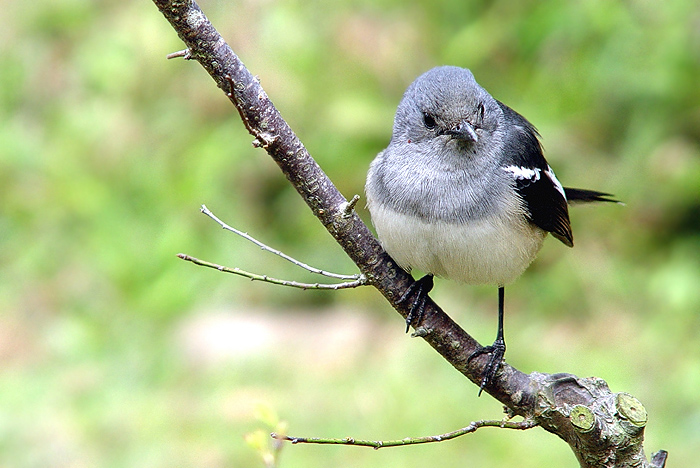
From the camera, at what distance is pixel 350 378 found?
5.13m

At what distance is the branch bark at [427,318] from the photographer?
203 centimetres

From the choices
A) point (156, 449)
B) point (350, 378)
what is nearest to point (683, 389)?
point (350, 378)

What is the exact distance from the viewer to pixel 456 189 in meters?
3.07

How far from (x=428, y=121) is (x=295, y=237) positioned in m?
3.19

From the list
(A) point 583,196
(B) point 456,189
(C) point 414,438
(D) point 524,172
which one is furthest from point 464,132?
(C) point 414,438

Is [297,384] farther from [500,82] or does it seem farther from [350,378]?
[500,82]

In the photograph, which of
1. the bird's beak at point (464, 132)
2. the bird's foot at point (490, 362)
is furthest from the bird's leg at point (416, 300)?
the bird's beak at point (464, 132)

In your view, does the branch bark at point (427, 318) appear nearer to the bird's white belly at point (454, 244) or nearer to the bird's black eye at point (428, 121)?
the bird's white belly at point (454, 244)

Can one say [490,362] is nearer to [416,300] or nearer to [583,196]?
[416,300]

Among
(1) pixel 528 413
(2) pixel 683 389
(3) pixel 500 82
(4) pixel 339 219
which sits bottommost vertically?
(1) pixel 528 413

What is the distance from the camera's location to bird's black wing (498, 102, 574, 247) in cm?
329

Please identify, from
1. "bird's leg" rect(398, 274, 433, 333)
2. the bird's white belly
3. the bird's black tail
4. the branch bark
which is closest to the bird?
the bird's white belly

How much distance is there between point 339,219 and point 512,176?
3.71 ft

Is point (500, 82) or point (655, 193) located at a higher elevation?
point (500, 82)
